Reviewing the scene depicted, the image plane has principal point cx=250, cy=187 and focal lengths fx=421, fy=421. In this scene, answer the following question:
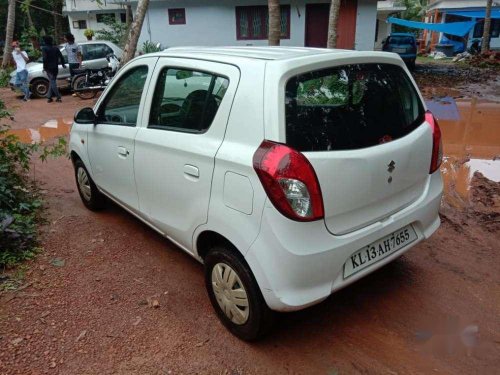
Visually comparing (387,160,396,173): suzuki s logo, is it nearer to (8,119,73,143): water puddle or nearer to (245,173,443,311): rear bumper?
(245,173,443,311): rear bumper

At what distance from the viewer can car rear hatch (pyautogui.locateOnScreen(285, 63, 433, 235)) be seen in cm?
235

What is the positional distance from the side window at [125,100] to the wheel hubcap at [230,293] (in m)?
1.53

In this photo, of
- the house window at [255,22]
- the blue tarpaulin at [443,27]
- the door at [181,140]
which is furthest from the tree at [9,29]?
the blue tarpaulin at [443,27]

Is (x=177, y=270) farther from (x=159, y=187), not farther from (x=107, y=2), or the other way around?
(x=107, y=2)

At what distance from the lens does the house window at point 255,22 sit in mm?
20484

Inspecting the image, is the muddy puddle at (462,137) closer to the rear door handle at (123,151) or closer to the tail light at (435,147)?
the tail light at (435,147)

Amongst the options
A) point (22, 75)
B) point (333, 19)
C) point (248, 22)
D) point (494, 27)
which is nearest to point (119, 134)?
point (333, 19)

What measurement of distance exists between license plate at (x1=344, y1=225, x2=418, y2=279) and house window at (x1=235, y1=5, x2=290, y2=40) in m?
19.3

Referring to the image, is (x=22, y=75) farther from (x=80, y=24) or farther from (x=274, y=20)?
(x=80, y=24)

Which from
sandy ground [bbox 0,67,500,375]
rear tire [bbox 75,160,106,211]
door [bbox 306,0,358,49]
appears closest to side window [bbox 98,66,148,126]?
rear tire [bbox 75,160,106,211]

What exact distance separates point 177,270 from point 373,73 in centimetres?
226

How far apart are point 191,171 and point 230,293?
84cm

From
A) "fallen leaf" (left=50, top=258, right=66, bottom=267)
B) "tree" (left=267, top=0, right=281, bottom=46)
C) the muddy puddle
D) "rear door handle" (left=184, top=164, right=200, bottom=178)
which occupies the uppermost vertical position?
"tree" (left=267, top=0, right=281, bottom=46)

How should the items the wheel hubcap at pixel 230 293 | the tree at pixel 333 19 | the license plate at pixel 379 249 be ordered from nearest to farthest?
the license plate at pixel 379 249 < the wheel hubcap at pixel 230 293 < the tree at pixel 333 19
